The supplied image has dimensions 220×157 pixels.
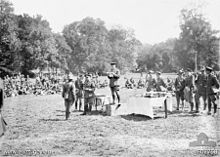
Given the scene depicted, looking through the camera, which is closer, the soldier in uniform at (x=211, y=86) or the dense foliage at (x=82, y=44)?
the soldier in uniform at (x=211, y=86)

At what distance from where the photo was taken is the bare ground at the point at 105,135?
286 inches

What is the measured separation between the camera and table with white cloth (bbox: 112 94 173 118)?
36.3 feet

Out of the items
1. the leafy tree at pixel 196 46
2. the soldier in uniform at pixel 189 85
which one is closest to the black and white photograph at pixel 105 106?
→ the soldier in uniform at pixel 189 85

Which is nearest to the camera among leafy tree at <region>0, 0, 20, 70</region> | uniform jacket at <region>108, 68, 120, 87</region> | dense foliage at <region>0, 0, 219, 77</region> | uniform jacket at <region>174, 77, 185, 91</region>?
uniform jacket at <region>108, 68, 120, 87</region>

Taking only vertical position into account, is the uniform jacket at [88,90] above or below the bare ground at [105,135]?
above

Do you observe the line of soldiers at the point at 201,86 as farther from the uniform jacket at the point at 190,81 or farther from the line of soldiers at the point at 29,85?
the line of soldiers at the point at 29,85

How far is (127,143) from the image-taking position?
797 cm

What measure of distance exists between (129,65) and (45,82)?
7.87m

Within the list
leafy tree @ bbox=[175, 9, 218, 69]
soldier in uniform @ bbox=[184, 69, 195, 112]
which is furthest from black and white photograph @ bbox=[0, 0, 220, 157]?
leafy tree @ bbox=[175, 9, 218, 69]

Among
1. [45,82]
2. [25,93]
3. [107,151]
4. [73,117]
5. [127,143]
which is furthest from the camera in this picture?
[45,82]

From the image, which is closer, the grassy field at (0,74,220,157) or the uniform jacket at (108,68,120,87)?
the grassy field at (0,74,220,157)

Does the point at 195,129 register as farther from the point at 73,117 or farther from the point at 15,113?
the point at 15,113

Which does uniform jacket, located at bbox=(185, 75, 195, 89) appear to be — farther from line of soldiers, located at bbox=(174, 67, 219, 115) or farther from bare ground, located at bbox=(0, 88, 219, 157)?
bare ground, located at bbox=(0, 88, 219, 157)

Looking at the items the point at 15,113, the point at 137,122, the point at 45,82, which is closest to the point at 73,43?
the point at 15,113
